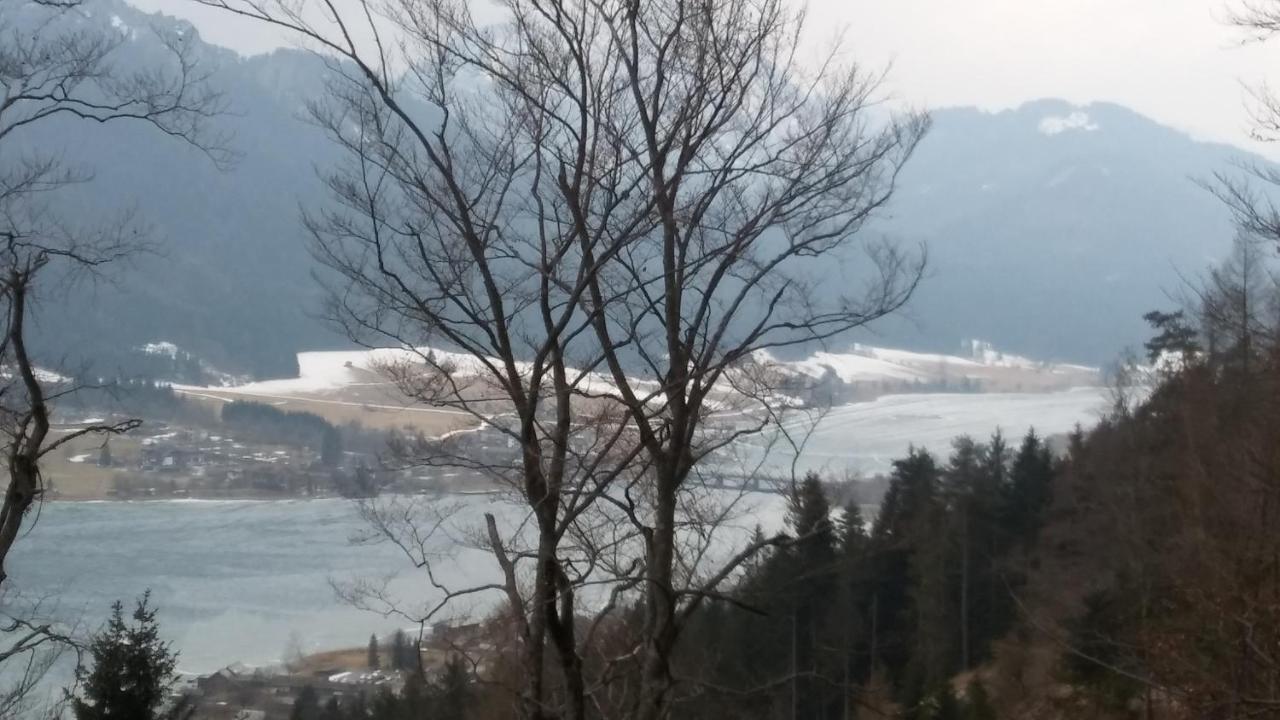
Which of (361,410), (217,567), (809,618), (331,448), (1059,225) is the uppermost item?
(1059,225)

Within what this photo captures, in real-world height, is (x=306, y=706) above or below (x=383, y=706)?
above

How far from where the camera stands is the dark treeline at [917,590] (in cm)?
1752

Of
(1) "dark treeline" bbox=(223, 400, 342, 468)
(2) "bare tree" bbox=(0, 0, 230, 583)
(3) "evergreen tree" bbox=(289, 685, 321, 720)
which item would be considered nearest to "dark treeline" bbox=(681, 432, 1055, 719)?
(3) "evergreen tree" bbox=(289, 685, 321, 720)

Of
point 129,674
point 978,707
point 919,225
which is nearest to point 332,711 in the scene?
point 129,674

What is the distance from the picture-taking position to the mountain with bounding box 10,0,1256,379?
7.38 m

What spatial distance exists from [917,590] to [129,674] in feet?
50.9

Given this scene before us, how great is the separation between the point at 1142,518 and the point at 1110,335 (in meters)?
17.2

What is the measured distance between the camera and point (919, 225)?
25.3 m

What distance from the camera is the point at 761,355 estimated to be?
592 centimetres

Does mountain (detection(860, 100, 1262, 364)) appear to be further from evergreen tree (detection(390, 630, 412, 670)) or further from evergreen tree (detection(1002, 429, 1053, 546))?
evergreen tree (detection(390, 630, 412, 670))

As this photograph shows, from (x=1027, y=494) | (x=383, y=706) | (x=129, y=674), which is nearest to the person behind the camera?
(x=129, y=674)

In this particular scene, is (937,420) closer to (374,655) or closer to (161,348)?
(374,655)

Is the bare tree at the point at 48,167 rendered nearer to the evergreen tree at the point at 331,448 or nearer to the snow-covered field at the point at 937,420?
the evergreen tree at the point at 331,448

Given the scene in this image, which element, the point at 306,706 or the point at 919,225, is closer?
the point at 306,706
